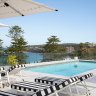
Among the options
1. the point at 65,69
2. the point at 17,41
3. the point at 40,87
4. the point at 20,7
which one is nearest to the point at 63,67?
the point at 65,69

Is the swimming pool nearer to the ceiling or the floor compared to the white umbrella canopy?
nearer to the floor

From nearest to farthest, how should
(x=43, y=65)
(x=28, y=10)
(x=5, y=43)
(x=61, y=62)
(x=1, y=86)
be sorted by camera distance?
(x=28, y=10), (x=1, y=86), (x=43, y=65), (x=61, y=62), (x=5, y=43)

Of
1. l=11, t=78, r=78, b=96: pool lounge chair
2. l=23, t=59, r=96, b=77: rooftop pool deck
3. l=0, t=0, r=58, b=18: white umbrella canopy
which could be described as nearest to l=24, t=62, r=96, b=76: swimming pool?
l=23, t=59, r=96, b=77: rooftop pool deck

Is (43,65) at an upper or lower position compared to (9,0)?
lower

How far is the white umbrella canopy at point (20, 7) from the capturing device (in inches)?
228

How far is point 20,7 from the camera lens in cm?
623

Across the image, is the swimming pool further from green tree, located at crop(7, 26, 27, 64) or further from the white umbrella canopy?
green tree, located at crop(7, 26, 27, 64)

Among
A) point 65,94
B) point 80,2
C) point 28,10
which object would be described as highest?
point 80,2

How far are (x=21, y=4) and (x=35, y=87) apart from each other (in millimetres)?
2523

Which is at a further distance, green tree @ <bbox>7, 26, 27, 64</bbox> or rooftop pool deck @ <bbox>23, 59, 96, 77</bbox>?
green tree @ <bbox>7, 26, 27, 64</bbox>

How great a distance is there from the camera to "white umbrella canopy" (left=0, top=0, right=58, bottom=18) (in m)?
5.80

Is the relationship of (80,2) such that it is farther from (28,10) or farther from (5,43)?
(28,10)

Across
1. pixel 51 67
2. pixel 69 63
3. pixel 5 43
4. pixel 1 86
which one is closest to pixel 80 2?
pixel 69 63

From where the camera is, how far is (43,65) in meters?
17.5
